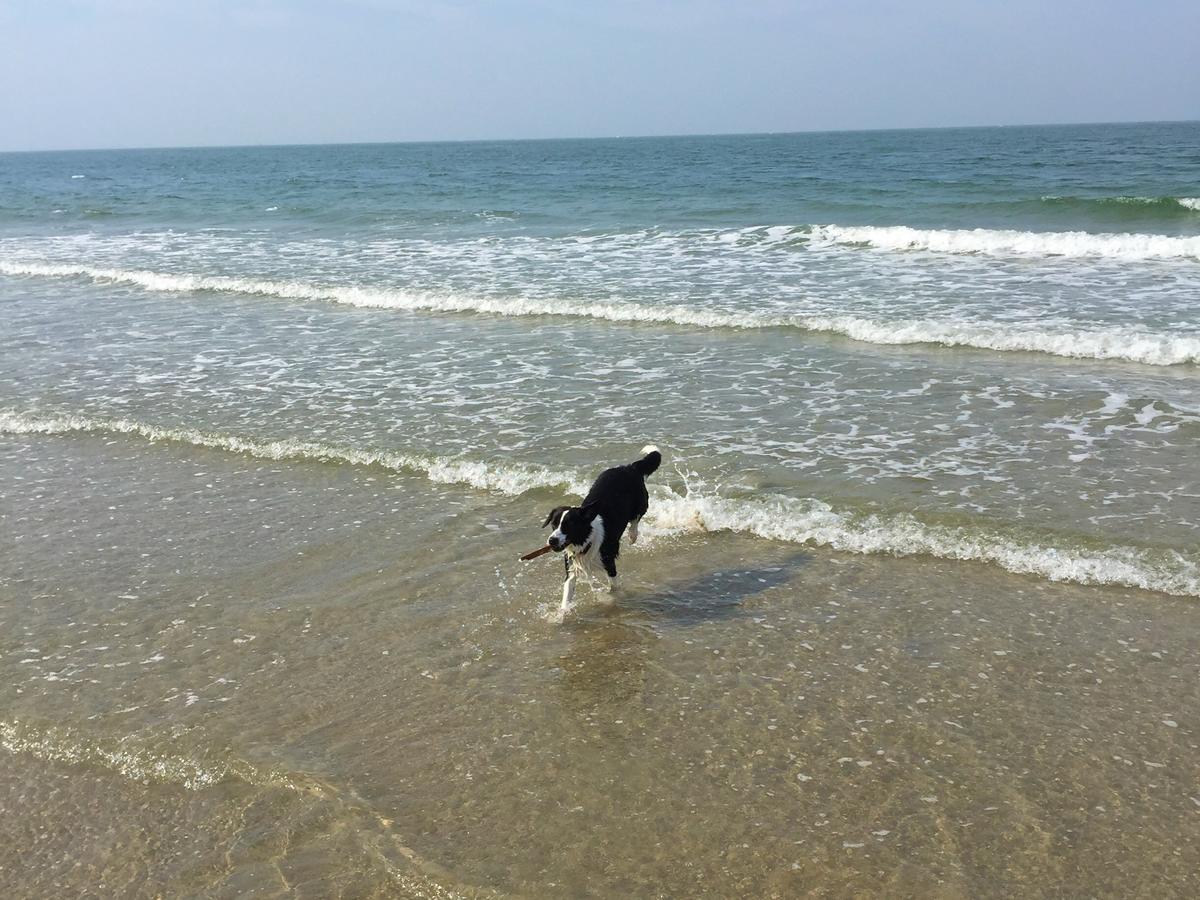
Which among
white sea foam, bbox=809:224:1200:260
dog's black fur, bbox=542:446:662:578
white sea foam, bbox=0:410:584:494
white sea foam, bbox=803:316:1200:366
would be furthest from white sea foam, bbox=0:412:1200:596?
white sea foam, bbox=809:224:1200:260

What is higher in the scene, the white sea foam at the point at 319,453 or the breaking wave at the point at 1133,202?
the breaking wave at the point at 1133,202

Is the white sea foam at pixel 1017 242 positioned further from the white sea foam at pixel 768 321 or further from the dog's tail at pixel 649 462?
the dog's tail at pixel 649 462

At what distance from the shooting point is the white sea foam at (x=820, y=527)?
618cm

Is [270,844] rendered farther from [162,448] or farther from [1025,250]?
[1025,250]

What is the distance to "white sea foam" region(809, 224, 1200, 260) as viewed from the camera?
1809 centimetres

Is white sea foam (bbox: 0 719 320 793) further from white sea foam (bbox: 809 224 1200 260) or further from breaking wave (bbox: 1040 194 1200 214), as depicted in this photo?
breaking wave (bbox: 1040 194 1200 214)

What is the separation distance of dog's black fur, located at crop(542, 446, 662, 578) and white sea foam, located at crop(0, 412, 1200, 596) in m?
0.82

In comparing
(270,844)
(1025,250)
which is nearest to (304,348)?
(270,844)

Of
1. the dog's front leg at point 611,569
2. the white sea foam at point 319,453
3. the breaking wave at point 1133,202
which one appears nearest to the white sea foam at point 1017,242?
the breaking wave at point 1133,202

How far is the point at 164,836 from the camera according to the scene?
4023 mm

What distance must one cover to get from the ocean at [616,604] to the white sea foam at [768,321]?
8 cm

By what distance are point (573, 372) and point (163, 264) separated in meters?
14.3

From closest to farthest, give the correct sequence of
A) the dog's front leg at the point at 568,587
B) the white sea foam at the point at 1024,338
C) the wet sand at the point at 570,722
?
the wet sand at the point at 570,722 → the dog's front leg at the point at 568,587 → the white sea foam at the point at 1024,338

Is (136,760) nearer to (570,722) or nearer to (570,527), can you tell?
(570,722)
